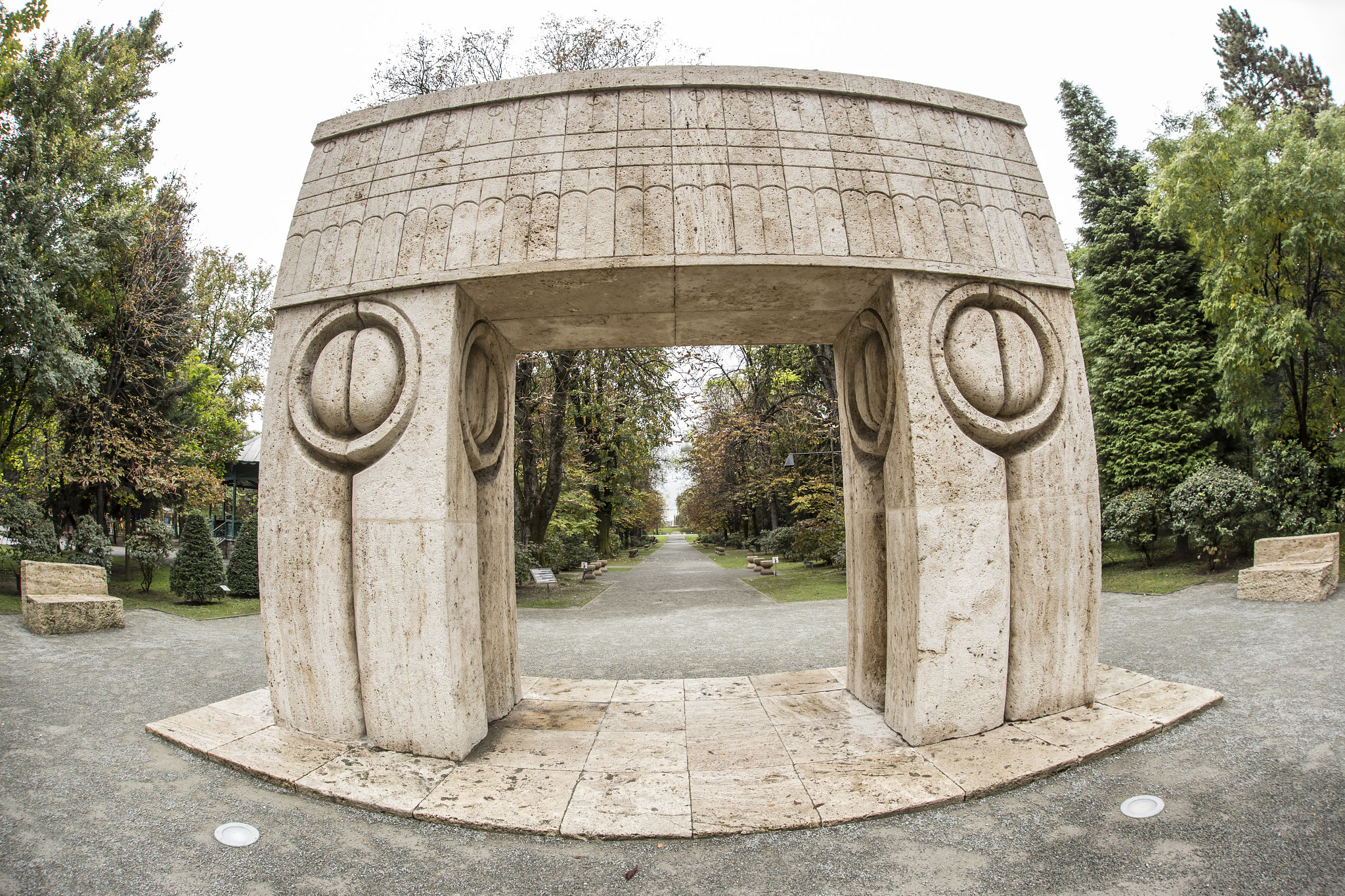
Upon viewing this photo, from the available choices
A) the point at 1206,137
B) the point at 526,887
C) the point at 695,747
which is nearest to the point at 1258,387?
the point at 1206,137

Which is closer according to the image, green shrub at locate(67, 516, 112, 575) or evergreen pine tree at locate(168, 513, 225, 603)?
evergreen pine tree at locate(168, 513, 225, 603)

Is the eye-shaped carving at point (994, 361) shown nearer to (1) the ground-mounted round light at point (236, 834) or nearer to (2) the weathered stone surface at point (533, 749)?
(2) the weathered stone surface at point (533, 749)

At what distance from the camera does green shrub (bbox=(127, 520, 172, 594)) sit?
13.1 meters

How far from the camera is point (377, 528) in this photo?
3609mm

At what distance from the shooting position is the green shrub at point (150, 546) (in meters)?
13.1

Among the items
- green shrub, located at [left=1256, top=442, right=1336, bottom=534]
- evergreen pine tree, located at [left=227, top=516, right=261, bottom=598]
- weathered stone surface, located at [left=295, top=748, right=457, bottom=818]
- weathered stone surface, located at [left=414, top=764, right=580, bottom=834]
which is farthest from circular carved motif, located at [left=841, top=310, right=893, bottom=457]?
evergreen pine tree, located at [left=227, top=516, right=261, bottom=598]

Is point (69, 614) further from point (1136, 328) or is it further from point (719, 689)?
point (1136, 328)

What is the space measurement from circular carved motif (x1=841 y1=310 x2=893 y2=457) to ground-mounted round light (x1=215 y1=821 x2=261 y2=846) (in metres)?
4.21

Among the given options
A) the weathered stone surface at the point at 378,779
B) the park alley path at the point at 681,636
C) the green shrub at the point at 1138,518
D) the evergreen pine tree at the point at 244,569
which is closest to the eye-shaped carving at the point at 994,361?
the park alley path at the point at 681,636

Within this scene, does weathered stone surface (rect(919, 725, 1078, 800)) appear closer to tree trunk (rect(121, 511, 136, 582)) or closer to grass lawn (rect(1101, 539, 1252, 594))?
grass lawn (rect(1101, 539, 1252, 594))

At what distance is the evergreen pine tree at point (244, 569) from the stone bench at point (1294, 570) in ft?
58.9

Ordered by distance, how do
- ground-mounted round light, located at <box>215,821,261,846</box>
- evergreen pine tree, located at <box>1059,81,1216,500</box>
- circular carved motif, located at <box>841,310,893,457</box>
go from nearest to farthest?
ground-mounted round light, located at <box>215,821,261,846</box>, circular carved motif, located at <box>841,310,893,457</box>, evergreen pine tree, located at <box>1059,81,1216,500</box>

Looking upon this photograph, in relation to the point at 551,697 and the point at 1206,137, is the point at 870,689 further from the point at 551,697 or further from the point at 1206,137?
the point at 1206,137

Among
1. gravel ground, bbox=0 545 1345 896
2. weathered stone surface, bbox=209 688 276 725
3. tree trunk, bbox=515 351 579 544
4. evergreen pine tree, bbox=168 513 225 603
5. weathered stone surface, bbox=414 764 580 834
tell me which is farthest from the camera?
tree trunk, bbox=515 351 579 544
